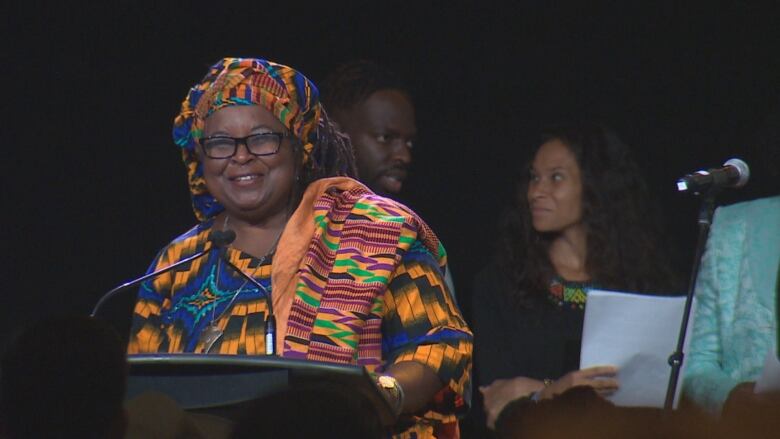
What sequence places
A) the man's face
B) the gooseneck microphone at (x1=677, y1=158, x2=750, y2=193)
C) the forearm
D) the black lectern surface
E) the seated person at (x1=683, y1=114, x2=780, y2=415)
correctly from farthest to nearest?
1. the man's face
2. the seated person at (x1=683, y1=114, x2=780, y2=415)
3. the gooseneck microphone at (x1=677, y1=158, x2=750, y2=193)
4. the forearm
5. the black lectern surface

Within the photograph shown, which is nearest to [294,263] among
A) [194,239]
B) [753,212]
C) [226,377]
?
[194,239]

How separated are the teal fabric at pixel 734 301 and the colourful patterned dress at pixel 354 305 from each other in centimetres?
99

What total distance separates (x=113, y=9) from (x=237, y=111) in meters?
1.99

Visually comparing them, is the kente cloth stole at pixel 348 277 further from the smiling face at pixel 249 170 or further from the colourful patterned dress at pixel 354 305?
the smiling face at pixel 249 170

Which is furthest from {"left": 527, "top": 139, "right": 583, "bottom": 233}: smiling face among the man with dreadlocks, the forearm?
the forearm

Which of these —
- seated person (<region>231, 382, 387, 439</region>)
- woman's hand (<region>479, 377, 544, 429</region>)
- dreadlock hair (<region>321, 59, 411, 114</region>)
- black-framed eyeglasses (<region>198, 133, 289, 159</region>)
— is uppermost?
dreadlock hair (<region>321, 59, 411, 114</region>)

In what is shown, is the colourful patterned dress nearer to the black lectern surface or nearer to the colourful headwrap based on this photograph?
the colourful headwrap

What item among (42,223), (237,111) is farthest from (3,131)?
(237,111)

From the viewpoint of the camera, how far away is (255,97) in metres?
Result: 3.37

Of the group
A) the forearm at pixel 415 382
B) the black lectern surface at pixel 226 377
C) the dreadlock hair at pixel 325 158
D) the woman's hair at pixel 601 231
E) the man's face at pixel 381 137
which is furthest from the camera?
the man's face at pixel 381 137

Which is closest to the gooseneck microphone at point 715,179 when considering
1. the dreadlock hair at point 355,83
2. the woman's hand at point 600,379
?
the woman's hand at point 600,379

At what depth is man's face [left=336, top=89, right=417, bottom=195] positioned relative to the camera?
506cm

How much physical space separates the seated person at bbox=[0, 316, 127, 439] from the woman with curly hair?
2611 millimetres

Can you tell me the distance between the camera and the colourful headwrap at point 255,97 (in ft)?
11.1
